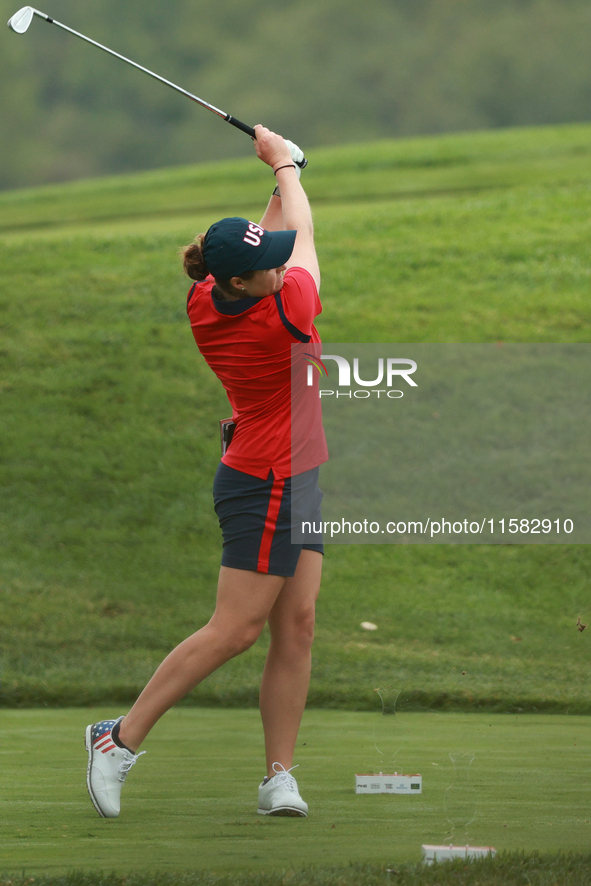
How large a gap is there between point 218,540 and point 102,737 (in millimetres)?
4719

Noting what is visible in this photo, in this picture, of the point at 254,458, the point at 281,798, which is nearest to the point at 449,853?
the point at 281,798

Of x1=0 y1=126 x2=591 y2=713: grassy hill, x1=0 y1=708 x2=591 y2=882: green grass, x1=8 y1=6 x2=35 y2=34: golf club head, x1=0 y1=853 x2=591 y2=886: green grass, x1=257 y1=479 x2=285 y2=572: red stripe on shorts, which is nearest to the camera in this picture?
x1=0 y1=853 x2=591 y2=886: green grass

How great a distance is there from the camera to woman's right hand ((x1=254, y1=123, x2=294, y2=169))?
105 inches

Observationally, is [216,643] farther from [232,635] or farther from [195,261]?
[195,261]

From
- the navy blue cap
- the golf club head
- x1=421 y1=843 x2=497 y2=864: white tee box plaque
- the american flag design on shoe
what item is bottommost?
x1=421 y1=843 x2=497 y2=864: white tee box plaque

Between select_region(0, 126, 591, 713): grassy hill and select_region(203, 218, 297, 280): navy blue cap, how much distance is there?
254cm

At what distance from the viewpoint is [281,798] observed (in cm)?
255

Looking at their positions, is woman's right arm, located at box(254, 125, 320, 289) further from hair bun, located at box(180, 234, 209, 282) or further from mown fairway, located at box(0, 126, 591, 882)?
mown fairway, located at box(0, 126, 591, 882)

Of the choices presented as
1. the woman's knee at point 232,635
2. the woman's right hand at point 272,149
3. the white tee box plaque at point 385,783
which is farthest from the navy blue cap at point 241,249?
the white tee box plaque at point 385,783

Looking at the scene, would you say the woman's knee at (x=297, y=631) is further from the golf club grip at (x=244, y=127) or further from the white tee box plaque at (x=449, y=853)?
the golf club grip at (x=244, y=127)

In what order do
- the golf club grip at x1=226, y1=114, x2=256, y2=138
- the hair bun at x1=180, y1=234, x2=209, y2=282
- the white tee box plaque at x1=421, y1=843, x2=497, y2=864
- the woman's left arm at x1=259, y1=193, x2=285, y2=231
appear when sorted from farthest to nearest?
the woman's left arm at x1=259, y1=193, x2=285, y2=231, the golf club grip at x1=226, y1=114, x2=256, y2=138, the hair bun at x1=180, y1=234, x2=209, y2=282, the white tee box plaque at x1=421, y1=843, x2=497, y2=864

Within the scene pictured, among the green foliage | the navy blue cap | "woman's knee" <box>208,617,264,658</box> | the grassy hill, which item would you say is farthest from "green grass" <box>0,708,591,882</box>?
the green foliage

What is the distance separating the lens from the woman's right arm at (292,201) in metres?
2.58

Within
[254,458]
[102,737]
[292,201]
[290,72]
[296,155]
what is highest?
[290,72]
